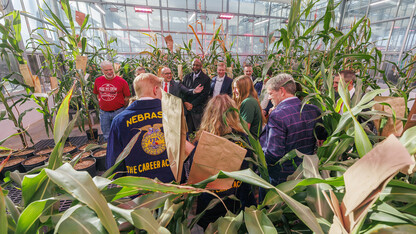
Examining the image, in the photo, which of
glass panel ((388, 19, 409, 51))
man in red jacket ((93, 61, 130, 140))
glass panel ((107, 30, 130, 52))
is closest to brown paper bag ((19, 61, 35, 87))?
man in red jacket ((93, 61, 130, 140))

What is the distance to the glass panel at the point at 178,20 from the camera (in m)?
8.29

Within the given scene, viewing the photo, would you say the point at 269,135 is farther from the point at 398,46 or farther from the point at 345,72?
the point at 398,46

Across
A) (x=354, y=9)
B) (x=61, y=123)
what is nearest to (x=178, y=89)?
(x=61, y=123)

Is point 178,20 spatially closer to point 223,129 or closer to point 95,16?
point 95,16

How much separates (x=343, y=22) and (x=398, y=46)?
3225 millimetres

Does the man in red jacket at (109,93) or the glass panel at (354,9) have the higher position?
the glass panel at (354,9)

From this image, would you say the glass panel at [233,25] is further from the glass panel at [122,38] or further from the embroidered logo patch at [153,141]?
the embroidered logo patch at [153,141]

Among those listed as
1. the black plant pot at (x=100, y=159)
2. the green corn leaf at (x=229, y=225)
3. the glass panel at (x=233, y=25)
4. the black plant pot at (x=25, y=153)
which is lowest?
the black plant pot at (x=100, y=159)

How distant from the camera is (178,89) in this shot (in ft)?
9.80

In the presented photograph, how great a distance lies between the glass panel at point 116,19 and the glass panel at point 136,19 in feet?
0.71

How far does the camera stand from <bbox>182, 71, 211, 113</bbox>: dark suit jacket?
2955mm

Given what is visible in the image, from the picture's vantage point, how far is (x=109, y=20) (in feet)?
26.0

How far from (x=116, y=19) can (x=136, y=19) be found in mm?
832

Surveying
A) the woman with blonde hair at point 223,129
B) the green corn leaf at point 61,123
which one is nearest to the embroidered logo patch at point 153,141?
the woman with blonde hair at point 223,129
